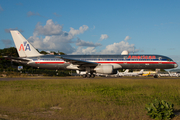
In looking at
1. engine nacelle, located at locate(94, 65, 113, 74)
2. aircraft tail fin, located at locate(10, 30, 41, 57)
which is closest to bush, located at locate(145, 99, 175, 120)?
engine nacelle, located at locate(94, 65, 113, 74)

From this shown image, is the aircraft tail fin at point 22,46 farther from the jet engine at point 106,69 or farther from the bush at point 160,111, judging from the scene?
the bush at point 160,111

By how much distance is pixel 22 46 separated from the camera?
119 feet

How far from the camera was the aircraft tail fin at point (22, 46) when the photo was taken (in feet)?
118

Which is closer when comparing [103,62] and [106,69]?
[106,69]

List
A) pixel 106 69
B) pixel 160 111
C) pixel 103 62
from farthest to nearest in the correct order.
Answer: pixel 103 62 < pixel 106 69 < pixel 160 111

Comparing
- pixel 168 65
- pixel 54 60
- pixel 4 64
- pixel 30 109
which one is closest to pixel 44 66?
pixel 54 60

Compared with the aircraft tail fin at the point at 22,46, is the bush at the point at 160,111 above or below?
below

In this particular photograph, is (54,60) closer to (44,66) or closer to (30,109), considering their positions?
(44,66)

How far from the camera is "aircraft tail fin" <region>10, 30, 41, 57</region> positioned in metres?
36.1

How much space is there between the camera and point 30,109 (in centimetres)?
759

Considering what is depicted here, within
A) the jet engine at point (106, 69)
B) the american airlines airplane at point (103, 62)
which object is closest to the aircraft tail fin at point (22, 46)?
the american airlines airplane at point (103, 62)

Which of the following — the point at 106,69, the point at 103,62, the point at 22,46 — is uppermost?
the point at 22,46

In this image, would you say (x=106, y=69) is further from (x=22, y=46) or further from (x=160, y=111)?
(x=160, y=111)

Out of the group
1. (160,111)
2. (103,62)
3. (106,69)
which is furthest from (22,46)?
(160,111)
